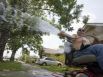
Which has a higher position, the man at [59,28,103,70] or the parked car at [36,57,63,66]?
the parked car at [36,57,63,66]

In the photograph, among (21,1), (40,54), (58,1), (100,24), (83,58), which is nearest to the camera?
(83,58)

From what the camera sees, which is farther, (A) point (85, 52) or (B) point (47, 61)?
(B) point (47, 61)

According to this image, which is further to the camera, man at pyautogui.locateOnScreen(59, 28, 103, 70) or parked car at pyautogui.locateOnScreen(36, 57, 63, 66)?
parked car at pyautogui.locateOnScreen(36, 57, 63, 66)

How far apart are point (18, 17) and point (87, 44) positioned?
18.2 feet

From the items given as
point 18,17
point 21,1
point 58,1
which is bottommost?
point 18,17

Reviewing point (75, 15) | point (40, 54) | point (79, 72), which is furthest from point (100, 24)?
point (40, 54)

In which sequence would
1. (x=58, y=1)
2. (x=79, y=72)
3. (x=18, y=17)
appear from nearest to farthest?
(x=79, y=72), (x=18, y=17), (x=58, y=1)

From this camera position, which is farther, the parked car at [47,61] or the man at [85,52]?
the parked car at [47,61]

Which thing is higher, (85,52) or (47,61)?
(47,61)

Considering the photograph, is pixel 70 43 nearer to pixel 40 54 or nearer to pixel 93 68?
pixel 93 68

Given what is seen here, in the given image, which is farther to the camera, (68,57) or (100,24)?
(100,24)

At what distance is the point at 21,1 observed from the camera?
19.7 metres

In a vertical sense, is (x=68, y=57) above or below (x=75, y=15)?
below

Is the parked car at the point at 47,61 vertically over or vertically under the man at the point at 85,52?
over
